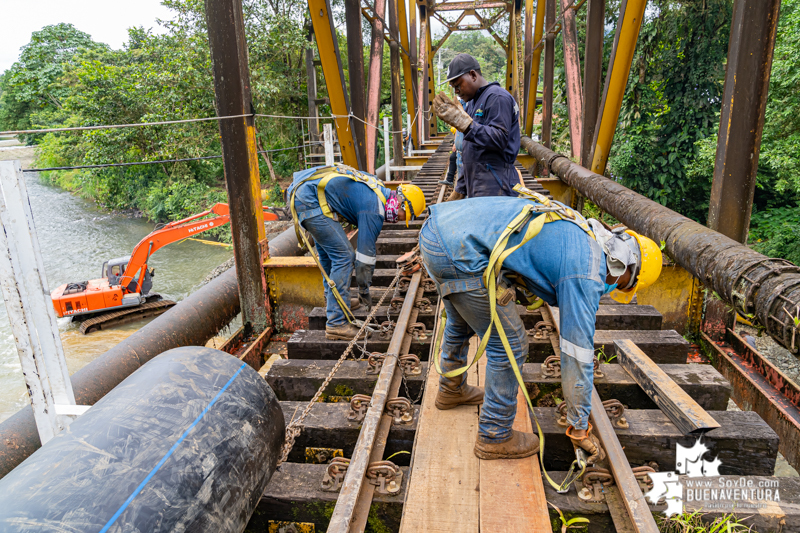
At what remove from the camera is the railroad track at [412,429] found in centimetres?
231

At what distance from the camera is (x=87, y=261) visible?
22688 millimetres

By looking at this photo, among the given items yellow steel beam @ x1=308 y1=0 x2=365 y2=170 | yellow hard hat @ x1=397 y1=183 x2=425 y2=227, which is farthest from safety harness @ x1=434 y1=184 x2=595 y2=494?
yellow steel beam @ x1=308 y1=0 x2=365 y2=170

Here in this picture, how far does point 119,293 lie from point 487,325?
13.5m

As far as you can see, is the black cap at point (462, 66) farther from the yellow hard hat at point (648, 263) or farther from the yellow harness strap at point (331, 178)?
the yellow hard hat at point (648, 263)

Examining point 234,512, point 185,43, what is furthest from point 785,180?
point 185,43

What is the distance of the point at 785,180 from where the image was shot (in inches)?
504

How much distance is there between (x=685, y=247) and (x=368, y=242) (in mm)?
2423

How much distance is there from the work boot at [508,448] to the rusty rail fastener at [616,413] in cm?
56

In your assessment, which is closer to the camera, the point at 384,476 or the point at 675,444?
the point at 384,476

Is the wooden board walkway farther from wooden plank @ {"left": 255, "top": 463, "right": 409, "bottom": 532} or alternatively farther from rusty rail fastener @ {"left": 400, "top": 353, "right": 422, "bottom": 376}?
rusty rail fastener @ {"left": 400, "top": 353, "right": 422, "bottom": 376}

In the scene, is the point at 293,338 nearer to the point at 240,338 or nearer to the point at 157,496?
the point at 240,338

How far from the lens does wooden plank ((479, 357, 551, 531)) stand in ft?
7.04

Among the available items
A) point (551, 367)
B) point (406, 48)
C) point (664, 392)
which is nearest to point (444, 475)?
point (551, 367)

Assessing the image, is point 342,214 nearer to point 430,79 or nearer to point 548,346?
point 548,346
